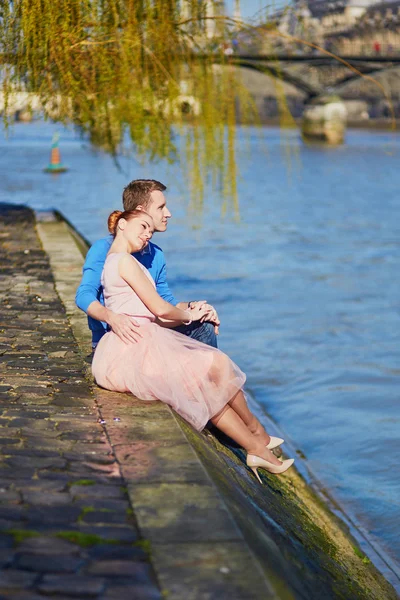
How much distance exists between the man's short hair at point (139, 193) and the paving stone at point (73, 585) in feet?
7.96

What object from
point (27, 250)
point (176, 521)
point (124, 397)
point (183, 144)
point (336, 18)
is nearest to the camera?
point (176, 521)

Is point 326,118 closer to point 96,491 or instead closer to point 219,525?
point 96,491

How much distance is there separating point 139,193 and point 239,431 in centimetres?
119

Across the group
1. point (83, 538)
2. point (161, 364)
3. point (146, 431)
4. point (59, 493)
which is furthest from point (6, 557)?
point (161, 364)

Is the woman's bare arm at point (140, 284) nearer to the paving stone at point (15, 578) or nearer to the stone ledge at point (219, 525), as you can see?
the stone ledge at point (219, 525)

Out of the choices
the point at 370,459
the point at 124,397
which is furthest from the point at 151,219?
the point at 370,459

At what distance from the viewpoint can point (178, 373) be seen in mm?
4246

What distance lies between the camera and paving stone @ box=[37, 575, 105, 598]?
2.48 metres

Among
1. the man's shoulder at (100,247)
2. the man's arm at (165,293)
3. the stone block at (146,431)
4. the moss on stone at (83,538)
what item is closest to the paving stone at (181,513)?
the moss on stone at (83,538)

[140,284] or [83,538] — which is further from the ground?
[140,284]

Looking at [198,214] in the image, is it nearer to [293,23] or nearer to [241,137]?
[241,137]

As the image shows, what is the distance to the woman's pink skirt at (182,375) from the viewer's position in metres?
4.25

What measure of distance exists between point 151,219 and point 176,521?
195cm

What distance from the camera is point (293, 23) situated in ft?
23.1
